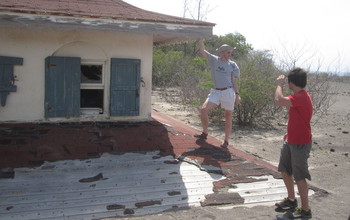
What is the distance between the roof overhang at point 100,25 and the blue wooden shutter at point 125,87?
47.1 inches

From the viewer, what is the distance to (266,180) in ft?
21.4

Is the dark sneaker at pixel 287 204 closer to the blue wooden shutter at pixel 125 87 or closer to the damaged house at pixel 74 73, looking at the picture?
the damaged house at pixel 74 73

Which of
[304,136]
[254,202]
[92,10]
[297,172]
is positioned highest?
[92,10]

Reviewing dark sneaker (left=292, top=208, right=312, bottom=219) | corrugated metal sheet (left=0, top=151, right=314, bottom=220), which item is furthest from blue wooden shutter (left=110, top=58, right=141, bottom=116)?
dark sneaker (left=292, top=208, right=312, bottom=219)

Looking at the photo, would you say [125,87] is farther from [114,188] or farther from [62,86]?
[114,188]

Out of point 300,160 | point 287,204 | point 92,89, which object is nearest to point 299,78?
point 300,160

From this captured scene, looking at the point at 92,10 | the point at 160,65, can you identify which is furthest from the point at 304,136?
the point at 160,65

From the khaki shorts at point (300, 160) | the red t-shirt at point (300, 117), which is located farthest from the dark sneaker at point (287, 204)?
the red t-shirt at point (300, 117)

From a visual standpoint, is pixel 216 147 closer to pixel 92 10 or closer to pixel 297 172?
pixel 297 172

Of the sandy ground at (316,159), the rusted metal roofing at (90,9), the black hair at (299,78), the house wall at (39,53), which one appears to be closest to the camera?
the black hair at (299,78)

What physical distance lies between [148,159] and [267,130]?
637cm

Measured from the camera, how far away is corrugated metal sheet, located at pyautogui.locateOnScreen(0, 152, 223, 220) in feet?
16.1

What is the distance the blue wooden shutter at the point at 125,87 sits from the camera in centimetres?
828

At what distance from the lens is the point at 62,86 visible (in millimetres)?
7863
